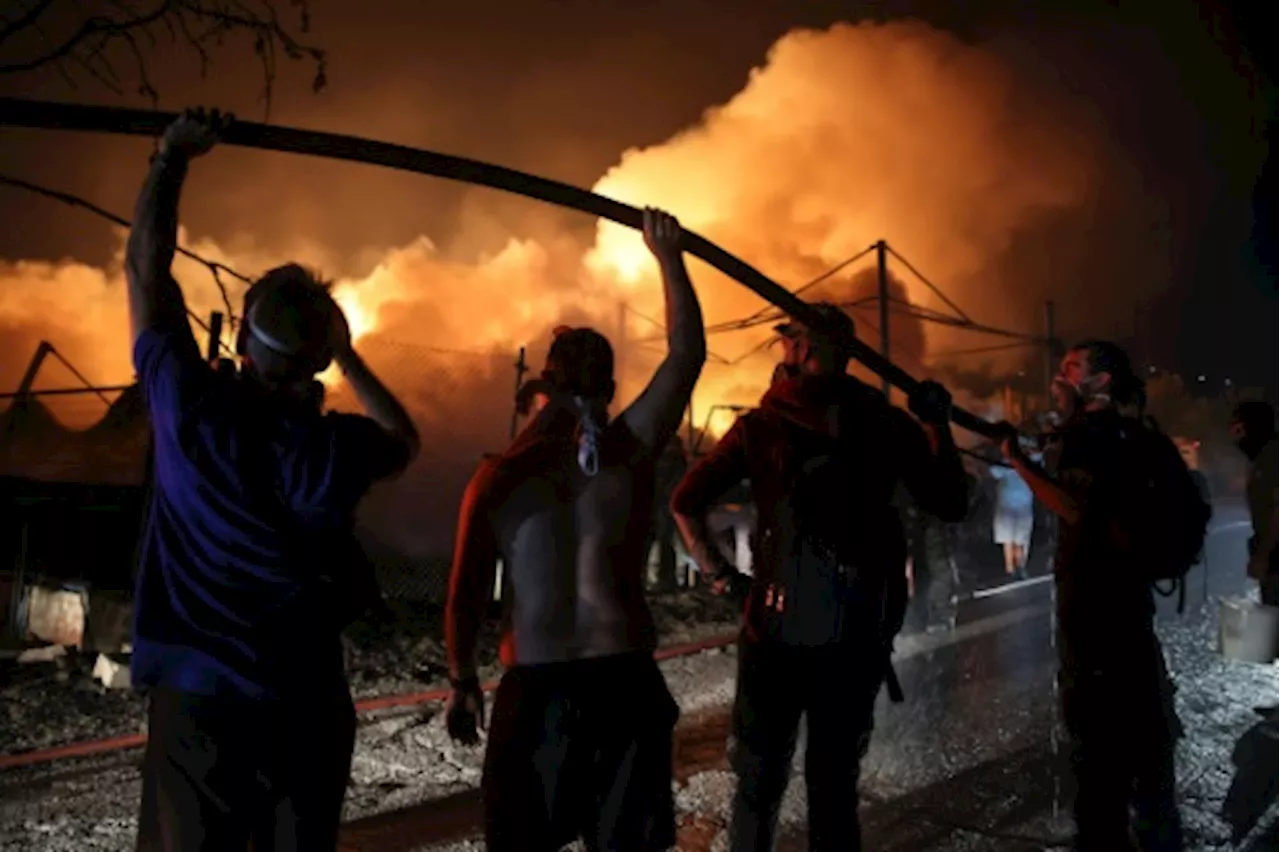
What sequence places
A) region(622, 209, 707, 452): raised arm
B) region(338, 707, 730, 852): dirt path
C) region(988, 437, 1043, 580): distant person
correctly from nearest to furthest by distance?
region(622, 209, 707, 452): raised arm → region(338, 707, 730, 852): dirt path → region(988, 437, 1043, 580): distant person

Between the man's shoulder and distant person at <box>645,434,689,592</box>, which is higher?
the man's shoulder

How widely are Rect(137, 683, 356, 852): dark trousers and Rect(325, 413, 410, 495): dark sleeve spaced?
0.50 m

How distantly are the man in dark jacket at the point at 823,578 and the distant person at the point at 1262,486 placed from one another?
3.54m

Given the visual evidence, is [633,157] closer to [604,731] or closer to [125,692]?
[125,692]

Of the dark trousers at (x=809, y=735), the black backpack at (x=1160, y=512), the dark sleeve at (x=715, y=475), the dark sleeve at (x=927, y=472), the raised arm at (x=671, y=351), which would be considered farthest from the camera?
the black backpack at (x=1160, y=512)

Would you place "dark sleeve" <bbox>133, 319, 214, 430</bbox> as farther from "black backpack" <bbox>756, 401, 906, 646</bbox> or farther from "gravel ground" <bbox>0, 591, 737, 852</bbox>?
"gravel ground" <bbox>0, 591, 737, 852</bbox>

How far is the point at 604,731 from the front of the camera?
232cm

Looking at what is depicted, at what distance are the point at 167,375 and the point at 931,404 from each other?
7.72 ft

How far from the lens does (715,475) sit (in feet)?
10.2

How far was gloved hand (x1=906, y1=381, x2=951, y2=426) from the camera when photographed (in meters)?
3.11

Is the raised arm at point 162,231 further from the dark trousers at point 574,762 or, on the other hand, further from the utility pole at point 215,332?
the utility pole at point 215,332

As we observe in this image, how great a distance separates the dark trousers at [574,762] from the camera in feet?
7.46

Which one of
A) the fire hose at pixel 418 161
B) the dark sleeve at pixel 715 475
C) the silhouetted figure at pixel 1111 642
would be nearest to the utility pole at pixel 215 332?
the fire hose at pixel 418 161

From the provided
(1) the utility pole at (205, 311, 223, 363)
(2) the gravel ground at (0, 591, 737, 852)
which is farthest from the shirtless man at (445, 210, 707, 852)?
(1) the utility pole at (205, 311, 223, 363)
